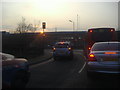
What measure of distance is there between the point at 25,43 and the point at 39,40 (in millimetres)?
7843

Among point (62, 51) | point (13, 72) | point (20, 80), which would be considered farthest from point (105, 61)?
point (62, 51)

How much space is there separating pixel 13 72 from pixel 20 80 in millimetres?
702

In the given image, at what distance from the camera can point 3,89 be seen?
6.24 m

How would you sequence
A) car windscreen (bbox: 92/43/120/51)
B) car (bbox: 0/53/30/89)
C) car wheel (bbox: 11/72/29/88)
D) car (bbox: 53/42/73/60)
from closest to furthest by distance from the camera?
car (bbox: 0/53/30/89)
car wheel (bbox: 11/72/29/88)
car windscreen (bbox: 92/43/120/51)
car (bbox: 53/42/73/60)

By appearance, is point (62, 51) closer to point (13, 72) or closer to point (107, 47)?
point (107, 47)

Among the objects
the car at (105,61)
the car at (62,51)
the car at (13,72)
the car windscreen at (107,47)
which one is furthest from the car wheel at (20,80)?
the car at (62,51)

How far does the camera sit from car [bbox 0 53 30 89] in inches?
233

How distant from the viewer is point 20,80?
679 cm

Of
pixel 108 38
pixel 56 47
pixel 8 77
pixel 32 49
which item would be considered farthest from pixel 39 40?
pixel 8 77

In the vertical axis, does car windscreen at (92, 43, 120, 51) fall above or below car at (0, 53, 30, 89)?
above

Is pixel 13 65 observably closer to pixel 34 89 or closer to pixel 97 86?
pixel 34 89

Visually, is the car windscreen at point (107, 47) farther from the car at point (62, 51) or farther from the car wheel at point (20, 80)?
the car at point (62, 51)

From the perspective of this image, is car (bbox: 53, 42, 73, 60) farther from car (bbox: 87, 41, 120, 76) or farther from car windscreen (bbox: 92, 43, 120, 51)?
car (bbox: 87, 41, 120, 76)

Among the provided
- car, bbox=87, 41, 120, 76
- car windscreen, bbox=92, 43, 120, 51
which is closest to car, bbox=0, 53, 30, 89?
car, bbox=87, 41, 120, 76
